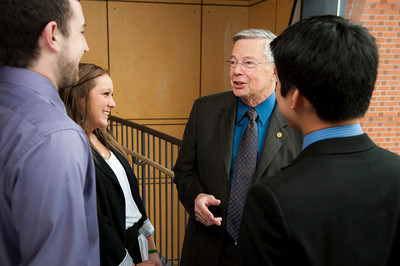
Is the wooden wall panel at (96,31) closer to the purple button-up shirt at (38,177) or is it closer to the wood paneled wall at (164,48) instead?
the wood paneled wall at (164,48)

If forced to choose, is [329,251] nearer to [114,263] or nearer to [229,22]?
[114,263]

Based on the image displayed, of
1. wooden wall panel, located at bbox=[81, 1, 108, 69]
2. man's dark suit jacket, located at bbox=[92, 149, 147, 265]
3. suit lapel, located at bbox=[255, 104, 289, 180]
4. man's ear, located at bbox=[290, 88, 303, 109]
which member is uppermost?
wooden wall panel, located at bbox=[81, 1, 108, 69]

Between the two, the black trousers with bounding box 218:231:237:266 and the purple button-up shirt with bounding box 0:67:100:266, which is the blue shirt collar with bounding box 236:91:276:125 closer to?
the black trousers with bounding box 218:231:237:266

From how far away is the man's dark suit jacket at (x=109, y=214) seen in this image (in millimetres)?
1457

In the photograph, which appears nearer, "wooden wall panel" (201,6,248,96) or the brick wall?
the brick wall

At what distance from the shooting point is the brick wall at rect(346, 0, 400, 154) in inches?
159

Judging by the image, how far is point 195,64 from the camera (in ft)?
21.1

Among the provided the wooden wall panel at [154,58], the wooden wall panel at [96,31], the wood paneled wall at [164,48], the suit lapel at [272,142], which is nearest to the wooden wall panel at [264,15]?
the wood paneled wall at [164,48]

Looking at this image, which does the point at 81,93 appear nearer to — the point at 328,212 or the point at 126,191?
the point at 126,191

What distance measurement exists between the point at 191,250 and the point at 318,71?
126 centimetres

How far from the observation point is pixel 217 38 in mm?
6395

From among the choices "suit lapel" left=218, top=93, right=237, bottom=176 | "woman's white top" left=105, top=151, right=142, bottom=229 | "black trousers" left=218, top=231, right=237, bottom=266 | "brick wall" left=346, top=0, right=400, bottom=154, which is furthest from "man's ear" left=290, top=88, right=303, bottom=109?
"brick wall" left=346, top=0, right=400, bottom=154

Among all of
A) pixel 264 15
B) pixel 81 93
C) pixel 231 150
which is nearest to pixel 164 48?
pixel 264 15

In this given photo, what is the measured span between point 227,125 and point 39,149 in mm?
1003
